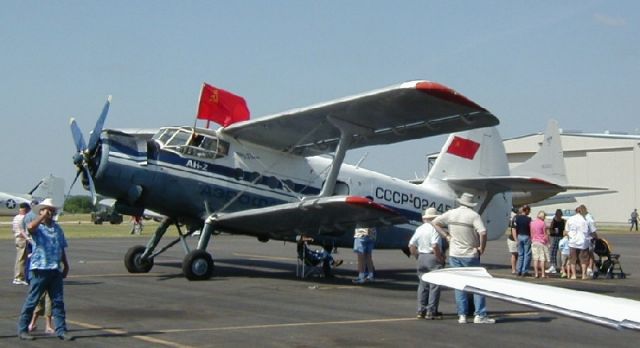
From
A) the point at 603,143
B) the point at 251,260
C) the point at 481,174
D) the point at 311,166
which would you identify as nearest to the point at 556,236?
the point at 481,174

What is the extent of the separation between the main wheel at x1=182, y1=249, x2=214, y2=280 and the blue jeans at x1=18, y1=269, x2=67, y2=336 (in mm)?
7128

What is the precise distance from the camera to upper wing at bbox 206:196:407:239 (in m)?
15.6

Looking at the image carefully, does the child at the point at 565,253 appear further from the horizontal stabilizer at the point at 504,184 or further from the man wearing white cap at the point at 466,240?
the man wearing white cap at the point at 466,240

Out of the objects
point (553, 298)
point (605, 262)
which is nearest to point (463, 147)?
point (605, 262)

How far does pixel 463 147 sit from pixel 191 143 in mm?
8561

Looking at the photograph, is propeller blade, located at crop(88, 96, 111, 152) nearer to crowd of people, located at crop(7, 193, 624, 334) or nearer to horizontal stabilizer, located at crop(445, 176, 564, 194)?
crowd of people, located at crop(7, 193, 624, 334)

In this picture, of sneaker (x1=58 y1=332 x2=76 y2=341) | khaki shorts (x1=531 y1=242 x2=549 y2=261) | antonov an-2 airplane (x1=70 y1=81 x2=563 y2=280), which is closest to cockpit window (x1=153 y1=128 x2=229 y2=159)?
antonov an-2 airplane (x1=70 y1=81 x2=563 y2=280)

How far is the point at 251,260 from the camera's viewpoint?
24453mm

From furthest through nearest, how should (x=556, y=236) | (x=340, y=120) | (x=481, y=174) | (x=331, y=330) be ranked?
(x=481, y=174), (x=556, y=236), (x=340, y=120), (x=331, y=330)

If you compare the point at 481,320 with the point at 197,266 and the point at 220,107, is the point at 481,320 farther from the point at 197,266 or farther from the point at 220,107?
the point at 220,107

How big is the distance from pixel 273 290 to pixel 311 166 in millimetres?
4169

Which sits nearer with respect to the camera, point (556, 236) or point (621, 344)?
point (621, 344)

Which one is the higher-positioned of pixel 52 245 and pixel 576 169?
pixel 576 169

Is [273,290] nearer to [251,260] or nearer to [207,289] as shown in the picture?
[207,289]
